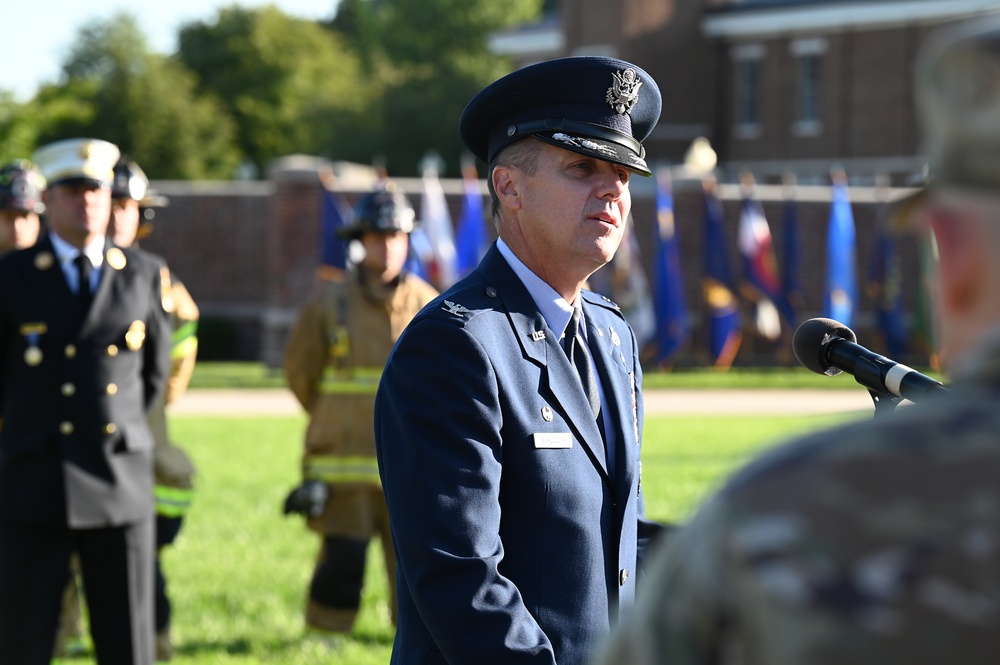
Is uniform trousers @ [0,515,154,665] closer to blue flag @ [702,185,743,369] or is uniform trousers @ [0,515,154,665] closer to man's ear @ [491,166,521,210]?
man's ear @ [491,166,521,210]

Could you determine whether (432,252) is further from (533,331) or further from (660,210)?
(533,331)

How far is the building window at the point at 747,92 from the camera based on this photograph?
42031 mm

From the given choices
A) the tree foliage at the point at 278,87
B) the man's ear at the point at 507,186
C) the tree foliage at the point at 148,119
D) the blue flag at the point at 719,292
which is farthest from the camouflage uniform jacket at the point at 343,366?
the tree foliage at the point at 148,119

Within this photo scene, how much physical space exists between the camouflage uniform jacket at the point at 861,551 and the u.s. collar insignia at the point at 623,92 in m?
2.04

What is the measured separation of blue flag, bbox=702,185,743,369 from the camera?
25.6 m

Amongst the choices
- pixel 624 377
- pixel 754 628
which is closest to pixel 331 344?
pixel 624 377

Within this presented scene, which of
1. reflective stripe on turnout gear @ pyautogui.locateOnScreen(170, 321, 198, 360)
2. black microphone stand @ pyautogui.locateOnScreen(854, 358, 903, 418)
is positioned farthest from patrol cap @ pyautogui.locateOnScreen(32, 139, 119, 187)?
black microphone stand @ pyautogui.locateOnScreen(854, 358, 903, 418)

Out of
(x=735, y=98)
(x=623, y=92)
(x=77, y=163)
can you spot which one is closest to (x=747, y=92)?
(x=735, y=98)

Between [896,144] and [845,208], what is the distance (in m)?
16.1

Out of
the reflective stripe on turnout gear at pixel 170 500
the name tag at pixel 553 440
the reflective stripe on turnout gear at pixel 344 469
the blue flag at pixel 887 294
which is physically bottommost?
the blue flag at pixel 887 294

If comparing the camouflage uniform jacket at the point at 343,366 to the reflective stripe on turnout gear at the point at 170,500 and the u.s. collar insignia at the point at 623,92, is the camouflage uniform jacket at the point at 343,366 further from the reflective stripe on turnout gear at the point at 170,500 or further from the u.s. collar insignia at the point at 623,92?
the u.s. collar insignia at the point at 623,92

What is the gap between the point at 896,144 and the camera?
4006 centimetres

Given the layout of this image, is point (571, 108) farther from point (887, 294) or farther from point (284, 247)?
point (887, 294)

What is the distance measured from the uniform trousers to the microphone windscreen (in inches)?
125
